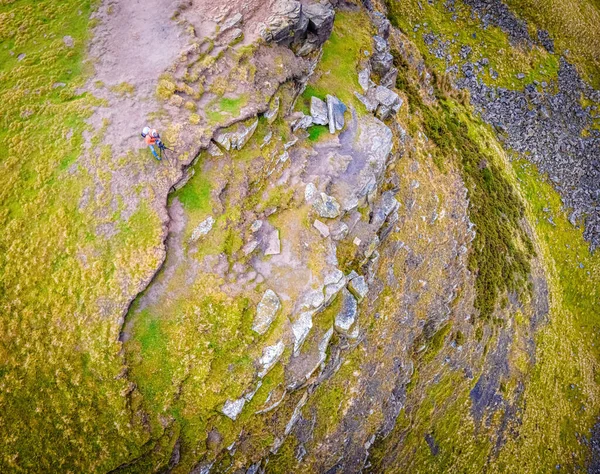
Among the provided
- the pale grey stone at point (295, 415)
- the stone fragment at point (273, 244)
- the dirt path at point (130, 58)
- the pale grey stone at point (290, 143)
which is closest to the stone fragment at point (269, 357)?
the pale grey stone at point (295, 415)

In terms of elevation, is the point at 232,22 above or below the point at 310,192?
above

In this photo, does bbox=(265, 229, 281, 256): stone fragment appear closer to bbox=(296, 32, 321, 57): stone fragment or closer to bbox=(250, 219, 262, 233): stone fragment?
bbox=(250, 219, 262, 233): stone fragment

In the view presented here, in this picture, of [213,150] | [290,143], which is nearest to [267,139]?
[290,143]

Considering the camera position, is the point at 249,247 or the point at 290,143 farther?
the point at 290,143

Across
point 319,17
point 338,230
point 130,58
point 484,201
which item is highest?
point 319,17

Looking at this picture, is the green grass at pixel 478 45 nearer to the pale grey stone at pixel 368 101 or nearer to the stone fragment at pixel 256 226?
the pale grey stone at pixel 368 101

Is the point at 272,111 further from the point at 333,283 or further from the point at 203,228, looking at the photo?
the point at 333,283
